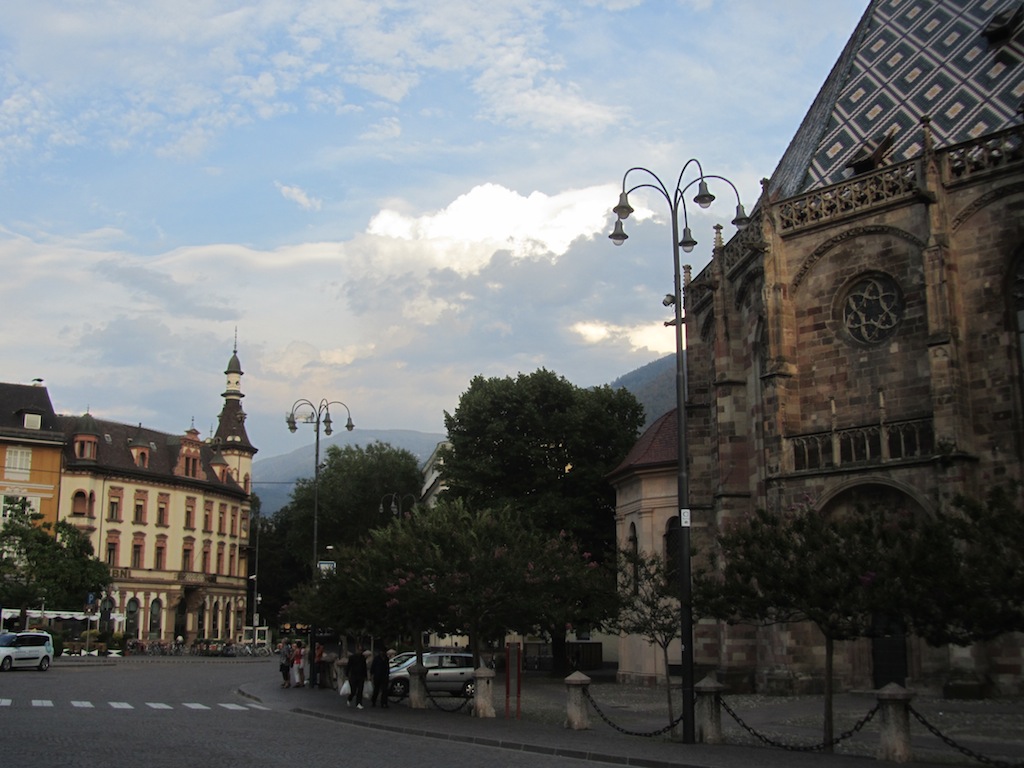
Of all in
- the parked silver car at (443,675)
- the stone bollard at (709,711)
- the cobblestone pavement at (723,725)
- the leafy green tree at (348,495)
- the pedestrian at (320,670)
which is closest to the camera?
the cobblestone pavement at (723,725)

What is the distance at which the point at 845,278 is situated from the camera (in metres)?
27.6

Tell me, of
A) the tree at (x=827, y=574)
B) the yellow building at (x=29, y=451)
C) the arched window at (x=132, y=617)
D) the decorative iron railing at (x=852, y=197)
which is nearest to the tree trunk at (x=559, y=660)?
the decorative iron railing at (x=852, y=197)

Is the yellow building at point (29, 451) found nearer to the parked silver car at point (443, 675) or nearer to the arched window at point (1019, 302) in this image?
the parked silver car at point (443, 675)

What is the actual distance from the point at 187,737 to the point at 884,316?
1864 centimetres

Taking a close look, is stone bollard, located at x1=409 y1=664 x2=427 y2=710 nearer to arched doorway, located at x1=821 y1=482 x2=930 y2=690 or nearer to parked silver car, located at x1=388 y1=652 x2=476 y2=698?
parked silver car, located at x1=388 y1=652 x2=476 y2=698

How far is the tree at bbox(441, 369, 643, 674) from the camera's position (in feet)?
155

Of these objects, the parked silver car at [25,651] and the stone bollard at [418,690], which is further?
the parked silver car at [25,651]

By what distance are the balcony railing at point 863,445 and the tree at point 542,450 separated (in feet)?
63.6

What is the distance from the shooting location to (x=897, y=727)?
50.5ft

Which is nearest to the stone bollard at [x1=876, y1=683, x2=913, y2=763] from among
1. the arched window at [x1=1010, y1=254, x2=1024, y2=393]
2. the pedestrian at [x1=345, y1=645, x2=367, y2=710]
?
the arched window at [x1=1010, y1=254, x2=1024, y2=393]

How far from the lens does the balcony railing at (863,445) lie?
25234 mm

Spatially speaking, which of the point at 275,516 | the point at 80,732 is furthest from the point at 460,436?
the point at 275,516

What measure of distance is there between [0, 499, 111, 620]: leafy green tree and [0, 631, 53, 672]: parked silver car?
45.5ft

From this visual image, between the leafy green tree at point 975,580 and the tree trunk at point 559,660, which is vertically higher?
the leafy green tree at point 975,580
